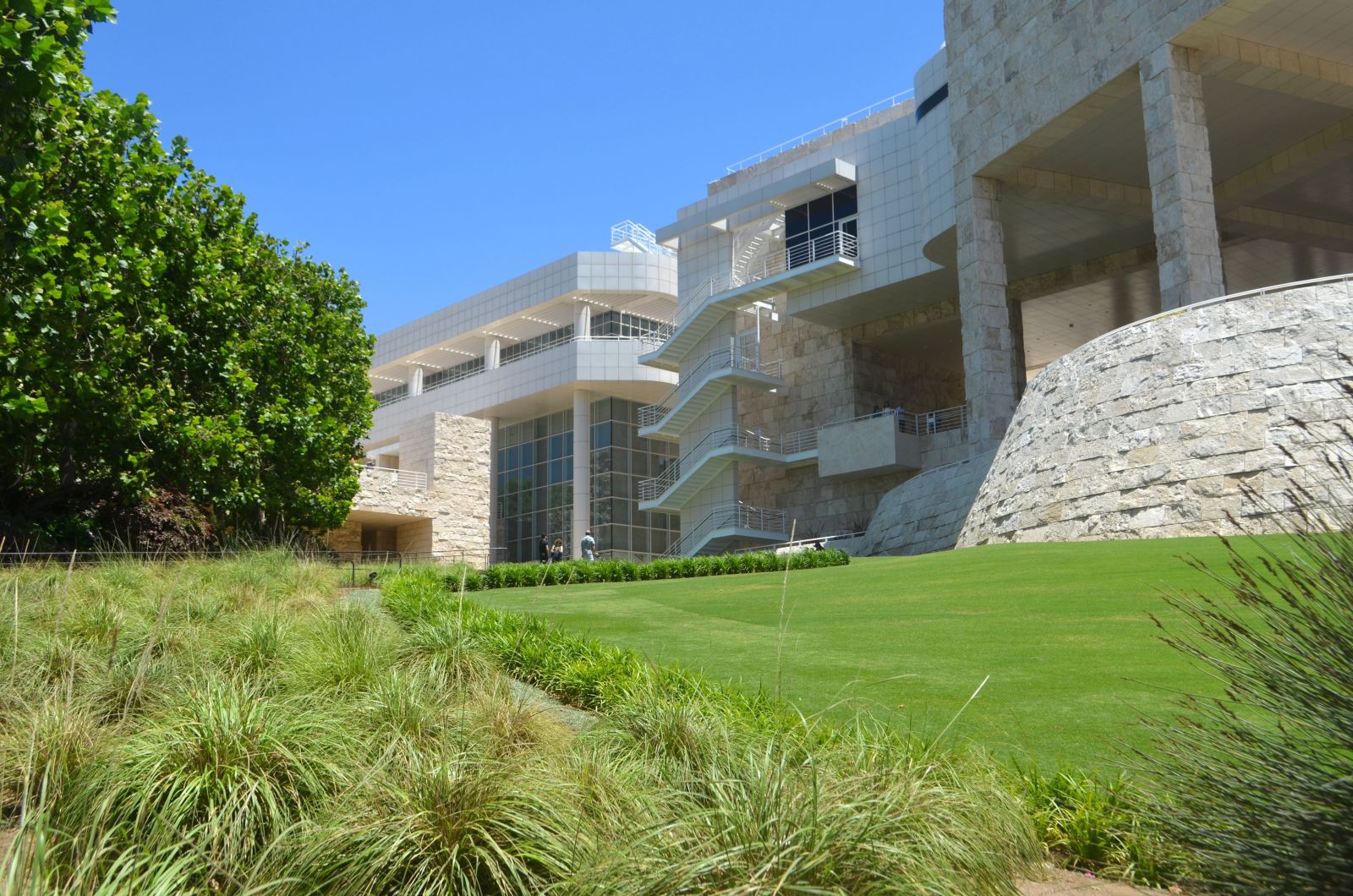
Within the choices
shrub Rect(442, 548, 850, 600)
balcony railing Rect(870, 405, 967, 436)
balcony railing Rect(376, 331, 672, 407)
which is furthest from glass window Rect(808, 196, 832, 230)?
→ shrub Rect(442, 548, 850, 600)

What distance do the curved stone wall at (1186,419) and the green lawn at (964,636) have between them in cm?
129

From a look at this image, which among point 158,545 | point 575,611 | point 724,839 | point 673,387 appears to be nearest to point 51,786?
point 724,839

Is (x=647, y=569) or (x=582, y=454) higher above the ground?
(x=582, y=454)

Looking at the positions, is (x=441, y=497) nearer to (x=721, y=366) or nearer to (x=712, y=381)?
(x=712, y=381)

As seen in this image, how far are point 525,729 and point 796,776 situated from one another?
2480 mm

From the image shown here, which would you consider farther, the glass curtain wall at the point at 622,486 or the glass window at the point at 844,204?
the glass curtain wall at the point at 622,486

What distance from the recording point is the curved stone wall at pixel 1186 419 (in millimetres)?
16538

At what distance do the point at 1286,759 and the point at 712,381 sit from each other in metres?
37.2

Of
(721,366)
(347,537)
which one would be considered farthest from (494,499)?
(721,366)

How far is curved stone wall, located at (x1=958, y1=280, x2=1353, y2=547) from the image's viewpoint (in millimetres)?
16538

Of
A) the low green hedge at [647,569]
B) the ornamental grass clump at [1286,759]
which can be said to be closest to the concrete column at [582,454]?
the low green hedge at [647,569]

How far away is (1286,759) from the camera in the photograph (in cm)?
317

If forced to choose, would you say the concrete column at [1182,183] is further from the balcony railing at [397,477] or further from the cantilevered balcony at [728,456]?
the balcony railing at [397,477]

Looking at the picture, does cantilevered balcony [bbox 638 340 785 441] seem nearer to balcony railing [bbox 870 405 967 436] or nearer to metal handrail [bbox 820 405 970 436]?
metal handrail [bbox 820 405 970 436]
